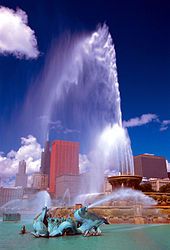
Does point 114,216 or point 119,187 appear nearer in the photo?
point 114,216

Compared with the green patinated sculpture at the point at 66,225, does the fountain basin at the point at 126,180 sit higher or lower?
higher

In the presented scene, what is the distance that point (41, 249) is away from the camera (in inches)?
835

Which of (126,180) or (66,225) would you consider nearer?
(66,225)

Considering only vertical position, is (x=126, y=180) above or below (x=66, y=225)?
above

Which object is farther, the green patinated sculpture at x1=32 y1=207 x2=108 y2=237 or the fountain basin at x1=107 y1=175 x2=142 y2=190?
the fountain basin at x1=107 y1=175 x2=142 y2=190

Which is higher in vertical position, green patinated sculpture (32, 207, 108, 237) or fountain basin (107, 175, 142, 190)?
fountain basin (107, 175, 142, 190)

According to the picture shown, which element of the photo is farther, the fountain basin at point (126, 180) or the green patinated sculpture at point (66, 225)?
the fountain basin at point (126, 180)

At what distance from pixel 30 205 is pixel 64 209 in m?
147

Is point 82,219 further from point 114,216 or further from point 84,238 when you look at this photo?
point 114,216

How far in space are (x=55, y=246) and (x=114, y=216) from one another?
25.8 metres

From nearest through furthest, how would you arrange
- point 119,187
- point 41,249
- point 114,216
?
point 41,249, point 114,216, point 119,187

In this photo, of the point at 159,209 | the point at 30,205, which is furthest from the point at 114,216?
the point at 30,205

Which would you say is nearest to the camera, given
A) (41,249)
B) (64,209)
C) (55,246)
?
(41,249)

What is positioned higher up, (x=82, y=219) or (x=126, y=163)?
(x=126, y=163)
